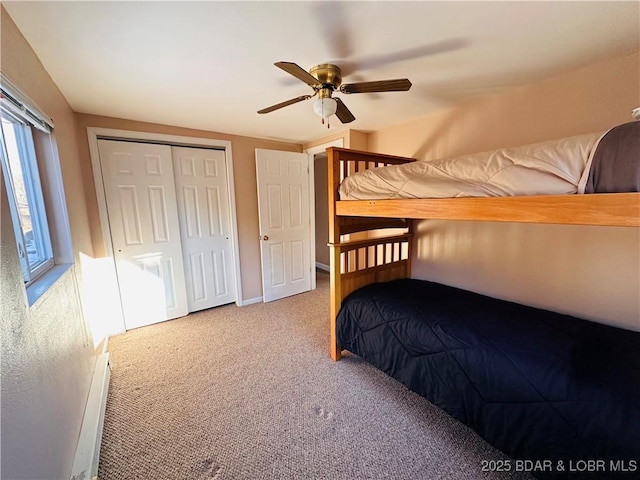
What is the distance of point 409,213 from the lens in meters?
1.56

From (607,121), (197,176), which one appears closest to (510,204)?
(607,121)

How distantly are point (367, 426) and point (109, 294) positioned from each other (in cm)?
274

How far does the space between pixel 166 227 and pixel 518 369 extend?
321 centimetres

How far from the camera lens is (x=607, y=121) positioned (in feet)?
5.22

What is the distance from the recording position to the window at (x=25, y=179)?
118 centimetres

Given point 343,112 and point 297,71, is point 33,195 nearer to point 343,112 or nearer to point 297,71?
point 297,71

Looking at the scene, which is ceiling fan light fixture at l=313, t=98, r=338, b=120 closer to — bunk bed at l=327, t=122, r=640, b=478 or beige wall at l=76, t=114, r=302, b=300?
bunk bed at l=327, t=122, r=640, b=478

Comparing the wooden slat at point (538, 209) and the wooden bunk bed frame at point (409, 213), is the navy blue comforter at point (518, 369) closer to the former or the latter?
the wooden bunk bed frame at point (409, 213)

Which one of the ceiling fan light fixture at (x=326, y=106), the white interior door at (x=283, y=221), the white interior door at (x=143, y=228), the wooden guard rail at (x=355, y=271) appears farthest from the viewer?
the white interior door at (x=283, y=221)

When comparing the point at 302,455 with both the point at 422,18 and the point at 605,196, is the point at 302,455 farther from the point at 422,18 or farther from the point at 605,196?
the point at 422,18

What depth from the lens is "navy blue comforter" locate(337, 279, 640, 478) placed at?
101cm

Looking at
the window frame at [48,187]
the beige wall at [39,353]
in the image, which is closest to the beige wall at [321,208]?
the window frame at [48,187]

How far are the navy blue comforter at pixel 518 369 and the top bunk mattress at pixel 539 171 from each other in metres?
0.80

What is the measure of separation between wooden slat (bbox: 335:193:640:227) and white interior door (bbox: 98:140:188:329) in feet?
8.11
